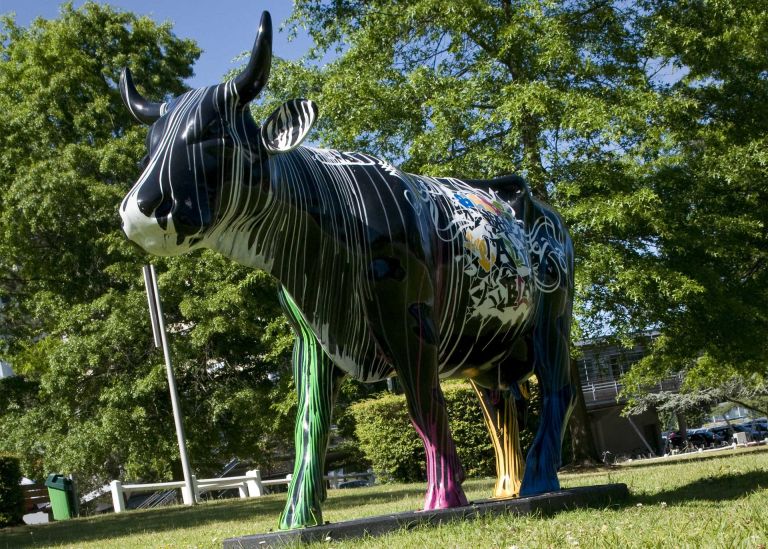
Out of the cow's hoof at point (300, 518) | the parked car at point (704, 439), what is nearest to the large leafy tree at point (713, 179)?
the cow's hoof at point (300, 518)

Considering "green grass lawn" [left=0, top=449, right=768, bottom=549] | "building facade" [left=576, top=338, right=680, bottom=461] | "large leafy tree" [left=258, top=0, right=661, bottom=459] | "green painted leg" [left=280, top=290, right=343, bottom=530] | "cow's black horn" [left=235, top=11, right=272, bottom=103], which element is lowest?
"building facade" [left=576, top=338, right=680, bottom=461]

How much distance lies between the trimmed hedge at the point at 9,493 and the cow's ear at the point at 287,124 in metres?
11.9

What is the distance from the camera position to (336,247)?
15.8 feet

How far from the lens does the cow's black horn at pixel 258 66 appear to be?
4.34 meters

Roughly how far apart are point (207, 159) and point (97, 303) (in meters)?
→ 19.0

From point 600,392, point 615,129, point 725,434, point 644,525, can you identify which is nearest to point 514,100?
point 615,129

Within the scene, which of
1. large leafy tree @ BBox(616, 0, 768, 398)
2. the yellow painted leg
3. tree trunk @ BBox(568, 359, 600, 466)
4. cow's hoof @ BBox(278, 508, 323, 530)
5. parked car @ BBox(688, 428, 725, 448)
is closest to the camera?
cow's hoof @ BBox(278, 508, 323, 530)

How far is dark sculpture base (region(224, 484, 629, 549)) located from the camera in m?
4.57

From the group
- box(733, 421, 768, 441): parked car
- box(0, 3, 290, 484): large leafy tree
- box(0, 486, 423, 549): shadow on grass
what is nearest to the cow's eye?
box(0, 486, 423, 549): shadow on grass

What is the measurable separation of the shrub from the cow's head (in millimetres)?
13731

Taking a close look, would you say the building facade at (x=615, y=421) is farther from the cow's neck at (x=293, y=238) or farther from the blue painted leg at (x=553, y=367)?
the cow's neck at (x=293, y=238)

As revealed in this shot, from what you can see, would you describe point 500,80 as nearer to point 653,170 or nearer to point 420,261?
point 653,170

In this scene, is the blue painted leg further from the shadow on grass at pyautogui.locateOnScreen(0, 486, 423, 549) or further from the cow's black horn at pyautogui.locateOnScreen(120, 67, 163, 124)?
the shadow on grass at pyautogui.locateOnScreen(0, 486, 423, 549)

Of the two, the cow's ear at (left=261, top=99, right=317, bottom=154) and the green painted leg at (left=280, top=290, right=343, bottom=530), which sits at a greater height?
the cow's ear at (left=261, top=99, right=317, bottom=154)
